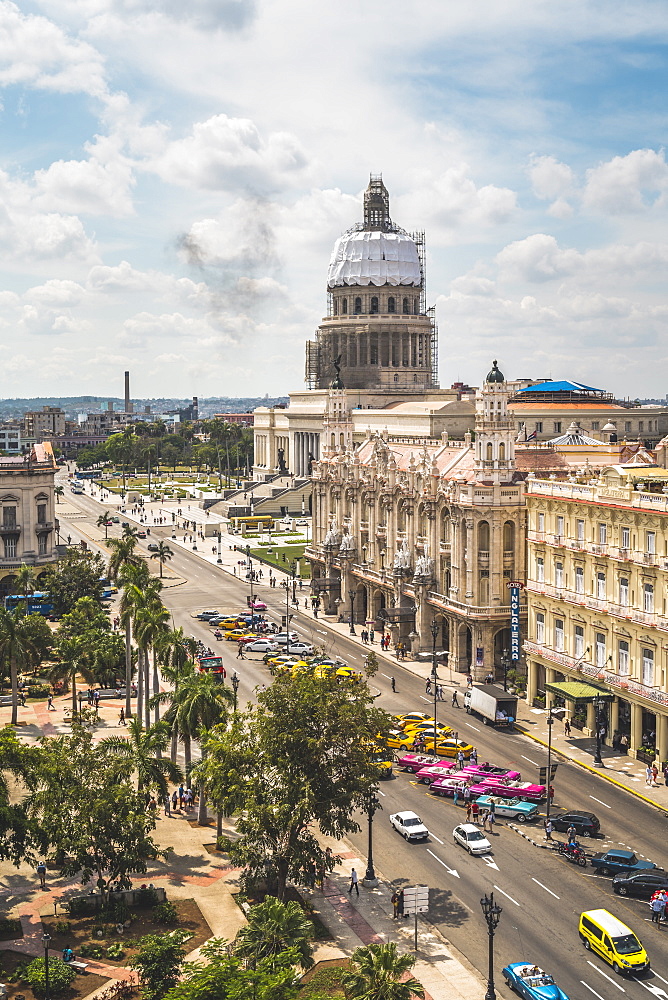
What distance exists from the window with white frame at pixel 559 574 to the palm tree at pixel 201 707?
29.3 metres

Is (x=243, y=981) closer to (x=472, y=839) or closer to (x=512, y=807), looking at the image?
(x=472, y=839)

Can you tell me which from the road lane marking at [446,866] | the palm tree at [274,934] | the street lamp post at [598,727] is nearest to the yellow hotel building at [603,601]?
the street lamp post at [598,727]

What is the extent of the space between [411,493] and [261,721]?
5561 centimetres

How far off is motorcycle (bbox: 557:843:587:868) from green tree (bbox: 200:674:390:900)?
1152 cm

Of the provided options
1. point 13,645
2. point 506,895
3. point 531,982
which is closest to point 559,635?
point 506,895

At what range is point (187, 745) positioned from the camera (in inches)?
2432

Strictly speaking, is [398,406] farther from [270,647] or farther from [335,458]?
[270,647]

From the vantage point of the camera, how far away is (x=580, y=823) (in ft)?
185

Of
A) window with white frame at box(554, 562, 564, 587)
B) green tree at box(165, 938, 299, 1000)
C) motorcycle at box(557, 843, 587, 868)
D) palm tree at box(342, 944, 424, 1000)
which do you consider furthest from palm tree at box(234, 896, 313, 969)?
window with white frame at box(554, 562, 564, 587)

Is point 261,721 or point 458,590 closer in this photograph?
point 261,721

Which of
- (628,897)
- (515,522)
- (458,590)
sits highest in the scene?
(515,522)

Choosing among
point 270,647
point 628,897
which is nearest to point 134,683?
point 270,647

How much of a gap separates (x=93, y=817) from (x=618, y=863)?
23.9m

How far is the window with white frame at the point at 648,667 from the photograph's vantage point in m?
67.6
